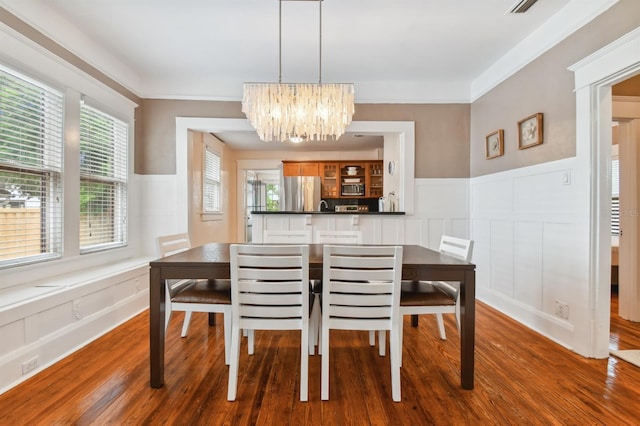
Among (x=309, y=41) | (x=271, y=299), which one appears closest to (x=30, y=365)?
(x=271, y=299)

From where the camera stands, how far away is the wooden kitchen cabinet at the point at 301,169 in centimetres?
682

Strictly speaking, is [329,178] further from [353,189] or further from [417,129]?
[417,129]

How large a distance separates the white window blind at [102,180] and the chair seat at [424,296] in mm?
2876

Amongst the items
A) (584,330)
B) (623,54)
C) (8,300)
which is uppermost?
(623,54)

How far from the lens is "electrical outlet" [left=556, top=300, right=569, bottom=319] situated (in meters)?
2.47

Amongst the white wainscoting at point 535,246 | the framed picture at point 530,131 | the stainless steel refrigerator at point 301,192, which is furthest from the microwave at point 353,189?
the framed picture at point 530,131

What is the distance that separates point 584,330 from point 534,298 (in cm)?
54

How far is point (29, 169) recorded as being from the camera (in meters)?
2.35

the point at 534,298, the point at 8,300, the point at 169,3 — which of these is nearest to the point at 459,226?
the point at 534,298

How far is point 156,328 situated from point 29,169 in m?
1.63

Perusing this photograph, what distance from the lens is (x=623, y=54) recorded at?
6.53 feet

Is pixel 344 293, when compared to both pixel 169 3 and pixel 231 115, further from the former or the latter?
pixel 231 115

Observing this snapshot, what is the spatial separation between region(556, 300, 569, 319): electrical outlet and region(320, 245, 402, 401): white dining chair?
5.43 ft

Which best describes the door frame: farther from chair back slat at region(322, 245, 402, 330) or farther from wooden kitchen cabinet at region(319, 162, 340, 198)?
wooden kitchen cabinet at region(319, 162, 340, 198)
